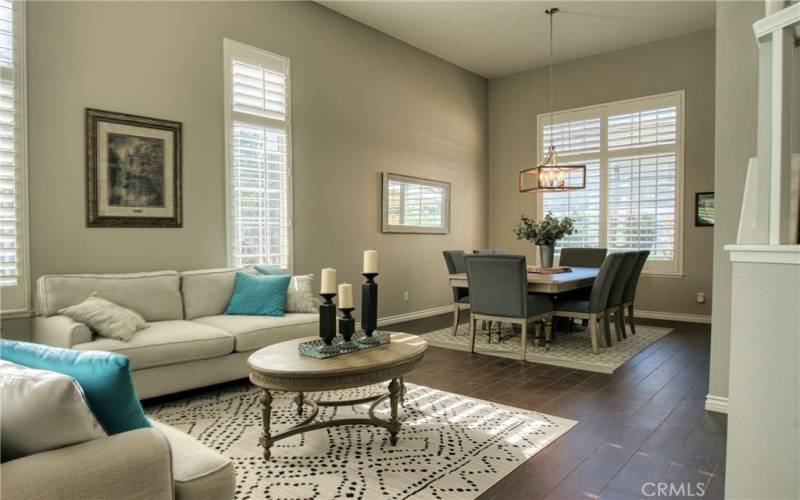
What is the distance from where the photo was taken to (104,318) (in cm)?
307

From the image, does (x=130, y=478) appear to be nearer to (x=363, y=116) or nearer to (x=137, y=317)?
(x=137, y=317)

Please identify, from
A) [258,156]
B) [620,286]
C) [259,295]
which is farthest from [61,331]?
[620,286]

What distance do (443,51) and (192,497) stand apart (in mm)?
6656

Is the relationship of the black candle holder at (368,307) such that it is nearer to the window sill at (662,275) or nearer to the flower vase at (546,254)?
the flower vase at (546,254)

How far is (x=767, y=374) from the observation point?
4.96ft

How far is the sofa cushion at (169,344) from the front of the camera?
294 cm

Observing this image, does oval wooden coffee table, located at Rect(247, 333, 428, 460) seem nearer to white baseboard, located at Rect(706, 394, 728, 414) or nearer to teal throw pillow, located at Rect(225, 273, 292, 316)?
teal throw pillow, located at Rect(225, 273, 292, 316)

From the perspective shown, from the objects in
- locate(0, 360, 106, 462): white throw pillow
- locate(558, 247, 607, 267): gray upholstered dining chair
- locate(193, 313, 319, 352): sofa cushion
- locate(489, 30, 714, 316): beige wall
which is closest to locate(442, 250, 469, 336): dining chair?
locate(558, 247, 607, 267): gray upholstered dining chair

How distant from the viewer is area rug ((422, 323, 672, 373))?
432 cm

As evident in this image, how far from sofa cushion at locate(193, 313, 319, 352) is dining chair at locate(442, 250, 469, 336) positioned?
192cm

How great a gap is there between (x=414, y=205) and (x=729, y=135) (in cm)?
406

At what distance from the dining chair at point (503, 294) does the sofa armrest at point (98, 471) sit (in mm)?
3503

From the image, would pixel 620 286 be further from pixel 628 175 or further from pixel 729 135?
pixel 628 175

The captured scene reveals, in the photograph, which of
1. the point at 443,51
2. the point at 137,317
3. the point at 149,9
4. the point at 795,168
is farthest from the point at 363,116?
the point at 795,168
